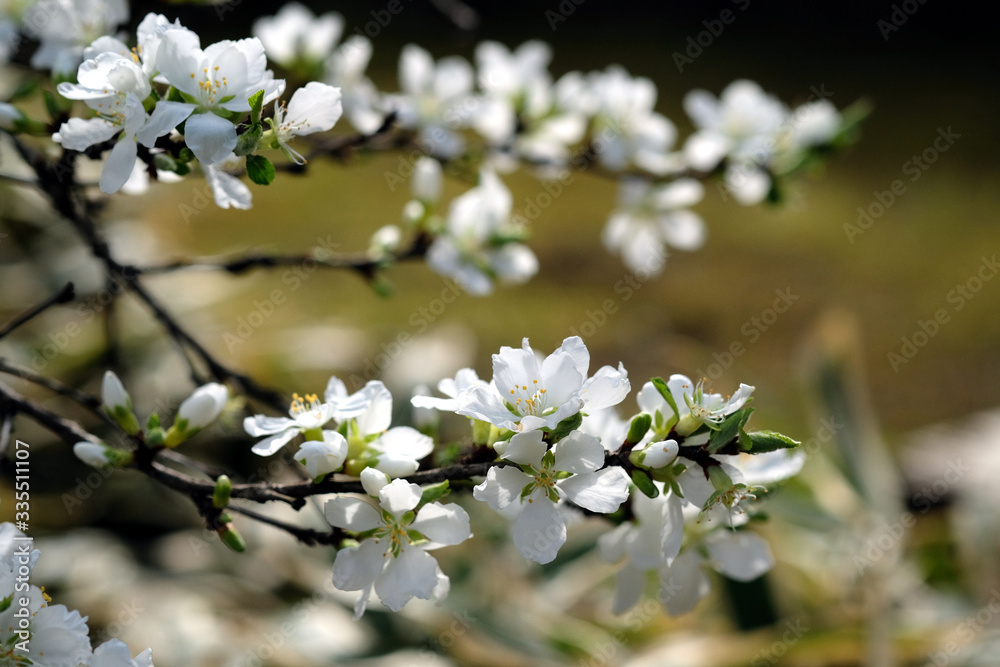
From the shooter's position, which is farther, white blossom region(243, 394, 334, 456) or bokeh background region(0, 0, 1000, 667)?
bokeh background region(0, 0, 1000, 667)

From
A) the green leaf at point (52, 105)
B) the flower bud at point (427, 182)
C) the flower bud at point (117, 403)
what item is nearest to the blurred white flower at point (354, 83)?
the flower bud at point (427, 182)

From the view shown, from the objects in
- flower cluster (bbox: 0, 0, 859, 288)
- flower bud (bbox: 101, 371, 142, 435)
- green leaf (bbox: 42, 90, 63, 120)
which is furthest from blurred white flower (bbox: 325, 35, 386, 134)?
flower bud (bbox: 101, 371, 142, 435)

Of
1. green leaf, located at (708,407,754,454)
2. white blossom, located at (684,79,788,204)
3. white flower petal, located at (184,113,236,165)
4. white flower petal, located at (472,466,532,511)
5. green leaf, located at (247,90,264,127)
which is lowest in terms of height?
white flower petal, located at (472,466,532,511)

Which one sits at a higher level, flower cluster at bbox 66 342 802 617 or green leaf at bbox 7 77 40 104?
flower cluster at bbox 66 342 802 617

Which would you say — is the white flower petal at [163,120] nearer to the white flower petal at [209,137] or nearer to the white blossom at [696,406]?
the white flower petal at [209,137]

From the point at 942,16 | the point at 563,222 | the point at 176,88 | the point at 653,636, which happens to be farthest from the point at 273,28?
the point at 942,16

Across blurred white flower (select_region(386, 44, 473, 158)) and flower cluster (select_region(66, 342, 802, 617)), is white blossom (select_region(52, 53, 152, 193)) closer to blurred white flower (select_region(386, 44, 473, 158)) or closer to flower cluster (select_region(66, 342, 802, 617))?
flower cluster (select_region(66, 342, 802, 617))

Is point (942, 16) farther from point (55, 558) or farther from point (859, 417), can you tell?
point (55, 558)
